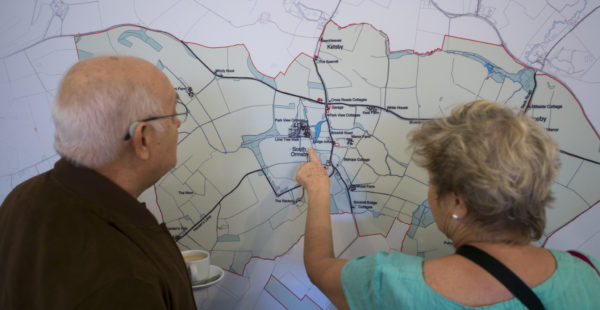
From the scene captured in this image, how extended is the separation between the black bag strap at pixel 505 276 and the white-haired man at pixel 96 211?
817mm

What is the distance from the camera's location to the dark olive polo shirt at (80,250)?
875mm

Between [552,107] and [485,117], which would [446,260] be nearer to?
[485,117]

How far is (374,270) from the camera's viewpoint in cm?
98

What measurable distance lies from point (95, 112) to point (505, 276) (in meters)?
1.13

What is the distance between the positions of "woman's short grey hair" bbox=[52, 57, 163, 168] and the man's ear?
0.09 feet

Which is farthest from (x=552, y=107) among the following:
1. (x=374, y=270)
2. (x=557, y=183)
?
(x=374, y=270)

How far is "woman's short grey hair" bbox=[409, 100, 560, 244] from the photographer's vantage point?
35.1 inches

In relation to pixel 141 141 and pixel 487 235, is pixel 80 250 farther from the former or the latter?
pixel 487 235

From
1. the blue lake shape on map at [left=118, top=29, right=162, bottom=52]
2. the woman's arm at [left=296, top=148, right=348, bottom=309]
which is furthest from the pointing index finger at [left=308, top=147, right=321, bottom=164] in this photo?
the blue lake shape on map at [left=118, top=29, right=162, bottom=52]

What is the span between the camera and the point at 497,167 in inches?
35.1

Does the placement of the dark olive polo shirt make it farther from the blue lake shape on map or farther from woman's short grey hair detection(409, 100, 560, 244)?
woman's short grey hair detection(409, 100, 560, 244)

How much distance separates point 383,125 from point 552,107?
665 mm

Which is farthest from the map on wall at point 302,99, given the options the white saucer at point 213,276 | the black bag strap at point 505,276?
the black bag strap at point 505,276

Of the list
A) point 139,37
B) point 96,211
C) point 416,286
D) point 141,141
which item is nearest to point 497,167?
point 416,286
